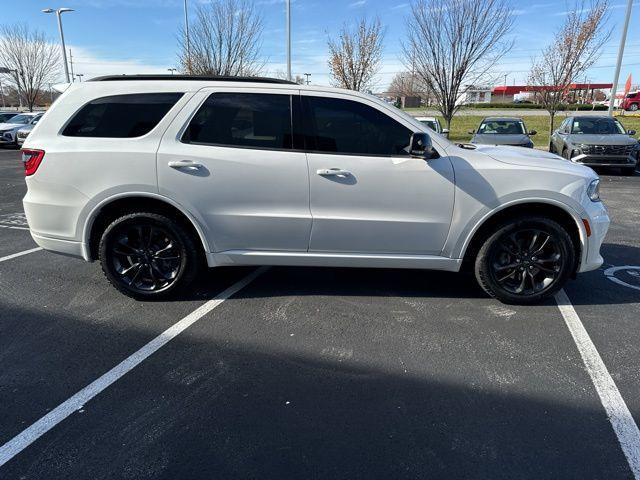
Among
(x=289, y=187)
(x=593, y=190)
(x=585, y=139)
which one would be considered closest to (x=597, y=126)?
(x=585, y=139)

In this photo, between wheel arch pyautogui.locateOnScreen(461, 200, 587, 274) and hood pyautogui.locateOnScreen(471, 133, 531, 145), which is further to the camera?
hood pyautogui.locateOnScreen(471, 133, 531, 145)

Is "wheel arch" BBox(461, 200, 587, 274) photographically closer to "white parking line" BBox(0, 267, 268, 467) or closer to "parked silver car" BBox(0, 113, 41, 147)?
"white parking line" BBox(0, 267, 268, 467)

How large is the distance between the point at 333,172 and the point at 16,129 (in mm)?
22348

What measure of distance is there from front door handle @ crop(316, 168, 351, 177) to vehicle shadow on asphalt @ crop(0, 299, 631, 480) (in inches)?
57.1

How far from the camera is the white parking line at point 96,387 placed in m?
2.40

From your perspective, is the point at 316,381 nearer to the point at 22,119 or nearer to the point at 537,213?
the point at 537,213

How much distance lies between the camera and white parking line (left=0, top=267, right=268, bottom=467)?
2.40 metres

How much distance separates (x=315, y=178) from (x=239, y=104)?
924mm

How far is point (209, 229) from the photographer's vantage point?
405cm

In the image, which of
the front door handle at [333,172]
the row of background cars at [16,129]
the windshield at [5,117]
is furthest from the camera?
the windshield at [5,117]

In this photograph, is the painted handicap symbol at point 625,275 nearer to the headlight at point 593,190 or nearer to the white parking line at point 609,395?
the white parking line at point 609,395

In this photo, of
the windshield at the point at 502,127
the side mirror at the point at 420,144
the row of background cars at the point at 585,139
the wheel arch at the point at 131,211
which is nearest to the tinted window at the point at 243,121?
the wheel arch at the point at 131,211

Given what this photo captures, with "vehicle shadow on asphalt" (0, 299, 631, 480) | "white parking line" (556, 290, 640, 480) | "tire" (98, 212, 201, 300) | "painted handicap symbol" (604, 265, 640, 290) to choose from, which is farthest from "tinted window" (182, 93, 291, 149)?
"painted handicap symbol" (604, 265, 640, 290)

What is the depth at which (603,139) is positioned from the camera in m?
12.5
